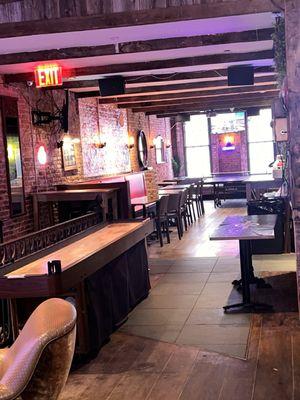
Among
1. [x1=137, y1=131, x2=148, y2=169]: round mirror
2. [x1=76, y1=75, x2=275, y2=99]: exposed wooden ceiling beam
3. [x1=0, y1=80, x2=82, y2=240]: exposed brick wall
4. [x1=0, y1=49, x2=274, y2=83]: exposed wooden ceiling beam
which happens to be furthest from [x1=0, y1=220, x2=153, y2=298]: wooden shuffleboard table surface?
[x1=137, y1=131, x2=148, y2=169]: round mirror

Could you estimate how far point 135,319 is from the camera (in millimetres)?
5793

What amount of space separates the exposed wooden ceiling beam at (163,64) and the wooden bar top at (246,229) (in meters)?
2.54

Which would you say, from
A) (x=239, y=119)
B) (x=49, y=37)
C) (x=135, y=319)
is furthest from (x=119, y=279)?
(x=239, y=119)

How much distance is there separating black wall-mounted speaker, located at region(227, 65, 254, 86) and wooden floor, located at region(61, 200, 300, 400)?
4.78 metres

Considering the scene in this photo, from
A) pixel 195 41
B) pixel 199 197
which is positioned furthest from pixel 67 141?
pixel 199 197

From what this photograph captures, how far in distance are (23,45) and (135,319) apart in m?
3.38

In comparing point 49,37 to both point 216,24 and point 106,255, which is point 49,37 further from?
point 106,255

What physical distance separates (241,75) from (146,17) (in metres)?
4.56

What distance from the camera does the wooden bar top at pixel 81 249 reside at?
4253 mm

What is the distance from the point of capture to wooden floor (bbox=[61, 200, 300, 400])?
3.95 metres

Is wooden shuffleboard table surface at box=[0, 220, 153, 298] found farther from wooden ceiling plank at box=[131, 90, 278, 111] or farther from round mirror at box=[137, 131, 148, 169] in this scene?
round mirror at box=[137, 131, 148, 169]

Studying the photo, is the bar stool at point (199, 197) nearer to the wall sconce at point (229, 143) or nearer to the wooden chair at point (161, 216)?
the wooden chair at point (161, 216)

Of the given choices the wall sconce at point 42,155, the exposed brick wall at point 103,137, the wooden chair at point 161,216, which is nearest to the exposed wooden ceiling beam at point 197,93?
the exposed brick wall at point 103,137

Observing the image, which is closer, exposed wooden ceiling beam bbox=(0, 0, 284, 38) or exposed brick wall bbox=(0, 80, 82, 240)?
exposed wooden ceiling beam bbox=(0, 0, 284, 38)
